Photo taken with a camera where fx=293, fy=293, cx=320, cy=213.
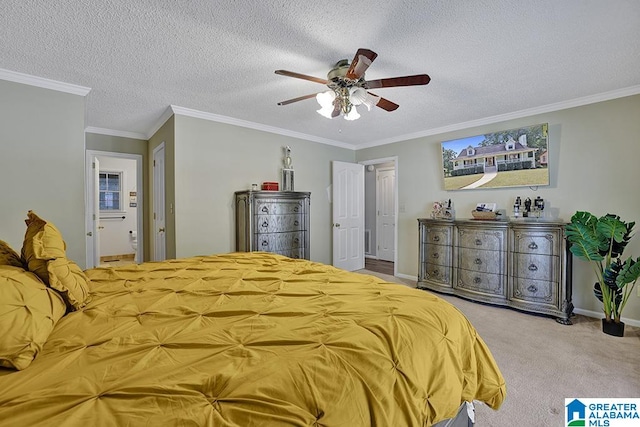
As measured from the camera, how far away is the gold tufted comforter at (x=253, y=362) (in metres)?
0.70

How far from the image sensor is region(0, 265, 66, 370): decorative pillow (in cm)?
87

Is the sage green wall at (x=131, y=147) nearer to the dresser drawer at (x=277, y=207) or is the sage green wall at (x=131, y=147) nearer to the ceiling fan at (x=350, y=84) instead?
the dresser drawer at (x=277, y=207)

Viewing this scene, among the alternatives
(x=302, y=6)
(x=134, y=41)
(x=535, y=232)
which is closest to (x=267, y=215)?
(x=134, y=41)

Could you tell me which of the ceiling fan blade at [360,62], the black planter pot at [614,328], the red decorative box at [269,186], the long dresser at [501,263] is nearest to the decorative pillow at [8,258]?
the ceiling fan blade at [360,62]

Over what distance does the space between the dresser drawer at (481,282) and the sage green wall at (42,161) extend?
4.42 m

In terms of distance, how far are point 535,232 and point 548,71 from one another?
1677 mm

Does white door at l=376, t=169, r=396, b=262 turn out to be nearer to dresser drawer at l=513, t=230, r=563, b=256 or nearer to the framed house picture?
the framed house picture

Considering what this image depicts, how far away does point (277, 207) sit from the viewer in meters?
3.99

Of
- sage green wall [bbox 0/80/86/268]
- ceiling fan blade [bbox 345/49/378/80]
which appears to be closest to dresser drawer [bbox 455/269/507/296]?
ceiling fan blade [bbox 345/49/378/80]

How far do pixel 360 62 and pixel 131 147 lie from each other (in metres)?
4.35

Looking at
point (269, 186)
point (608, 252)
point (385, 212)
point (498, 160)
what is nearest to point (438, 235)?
point (498, 160)

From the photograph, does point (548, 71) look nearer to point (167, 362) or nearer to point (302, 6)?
point (302, 6)

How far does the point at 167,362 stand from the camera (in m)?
0.87

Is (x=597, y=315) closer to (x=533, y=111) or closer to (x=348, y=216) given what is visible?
(x=533, y=111)
